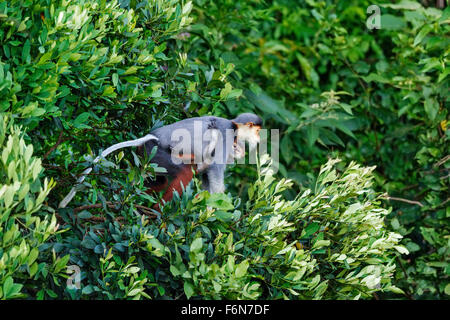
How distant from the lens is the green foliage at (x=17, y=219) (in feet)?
6.46

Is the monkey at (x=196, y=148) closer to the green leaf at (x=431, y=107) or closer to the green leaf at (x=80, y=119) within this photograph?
the green leaf at (x=80, y=119)

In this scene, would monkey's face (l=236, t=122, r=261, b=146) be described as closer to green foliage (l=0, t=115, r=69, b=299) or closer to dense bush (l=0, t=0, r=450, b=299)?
dense bush (l=0, t=0, r=450, b=299)

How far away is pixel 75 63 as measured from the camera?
8.39ft

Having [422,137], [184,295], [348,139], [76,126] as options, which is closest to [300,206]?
[184,295]

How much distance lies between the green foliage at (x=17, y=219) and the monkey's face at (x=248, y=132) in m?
1.22

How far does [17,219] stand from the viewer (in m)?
2.08

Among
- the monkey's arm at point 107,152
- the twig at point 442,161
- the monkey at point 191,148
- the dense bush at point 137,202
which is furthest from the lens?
the twig at point 442,161

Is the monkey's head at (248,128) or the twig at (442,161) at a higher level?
the monkey's head at (248,128)

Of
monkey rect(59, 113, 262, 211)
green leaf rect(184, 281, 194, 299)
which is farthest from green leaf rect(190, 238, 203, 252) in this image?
monkey rect(59, 113, 262, 211)

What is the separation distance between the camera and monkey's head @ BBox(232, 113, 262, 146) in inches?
123

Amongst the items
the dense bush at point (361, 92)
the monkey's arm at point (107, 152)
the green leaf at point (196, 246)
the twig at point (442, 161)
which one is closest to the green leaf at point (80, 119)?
the monkey's arm at point (107, 152)
